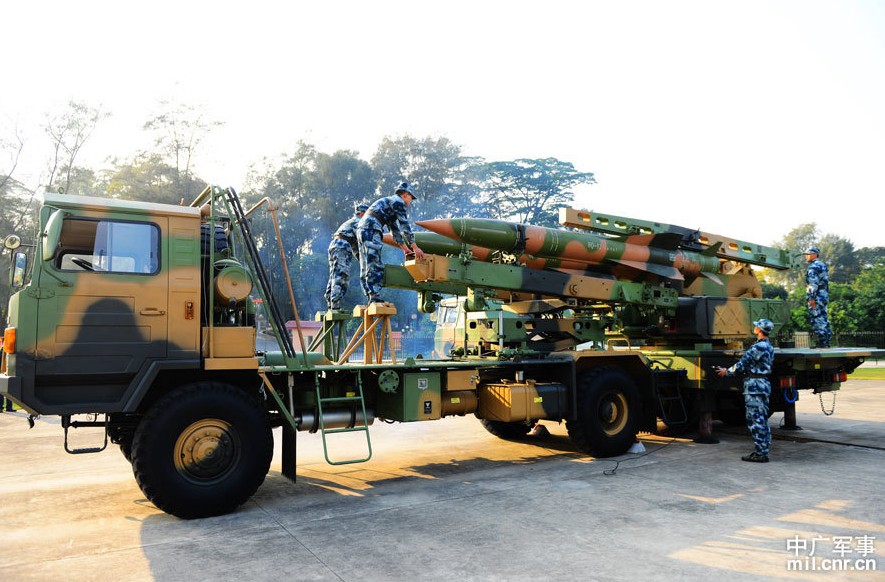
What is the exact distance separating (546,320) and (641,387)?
64.3 inches

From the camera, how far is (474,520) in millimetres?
5504

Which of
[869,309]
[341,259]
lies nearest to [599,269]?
[341,259]

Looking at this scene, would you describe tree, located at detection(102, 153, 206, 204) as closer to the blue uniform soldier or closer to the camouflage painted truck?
the camouflage painted truck

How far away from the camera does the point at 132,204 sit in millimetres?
5812

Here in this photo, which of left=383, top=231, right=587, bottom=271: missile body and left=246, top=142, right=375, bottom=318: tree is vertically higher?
left=246, top=142, right=375, bottom=318: tree

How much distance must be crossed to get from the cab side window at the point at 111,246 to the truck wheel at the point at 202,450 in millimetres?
1183

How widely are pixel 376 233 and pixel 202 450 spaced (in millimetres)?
3171

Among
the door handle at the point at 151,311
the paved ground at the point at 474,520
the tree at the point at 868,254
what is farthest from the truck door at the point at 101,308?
the tree at the point at 868,254

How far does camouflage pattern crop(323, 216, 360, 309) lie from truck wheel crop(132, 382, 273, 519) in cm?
210

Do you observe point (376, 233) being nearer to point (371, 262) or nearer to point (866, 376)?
point (371, 262)

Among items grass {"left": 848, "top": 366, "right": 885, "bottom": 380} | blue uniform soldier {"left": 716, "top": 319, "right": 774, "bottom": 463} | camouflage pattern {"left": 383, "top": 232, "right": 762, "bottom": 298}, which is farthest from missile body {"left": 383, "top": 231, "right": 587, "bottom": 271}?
grass {"left": 848, "top": 366, "right": 885, "bottom": 380}

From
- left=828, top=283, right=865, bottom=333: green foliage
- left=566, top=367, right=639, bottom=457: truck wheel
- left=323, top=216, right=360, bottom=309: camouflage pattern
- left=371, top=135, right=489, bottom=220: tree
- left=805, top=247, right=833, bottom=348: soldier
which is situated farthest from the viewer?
left=371, top=135, right=489, bottom=220: tree

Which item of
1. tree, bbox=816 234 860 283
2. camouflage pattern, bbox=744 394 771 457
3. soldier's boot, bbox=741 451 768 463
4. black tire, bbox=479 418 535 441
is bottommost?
soldier's boot, bbox=741 451 768 463

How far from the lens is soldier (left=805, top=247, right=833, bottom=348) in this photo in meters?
11.2
